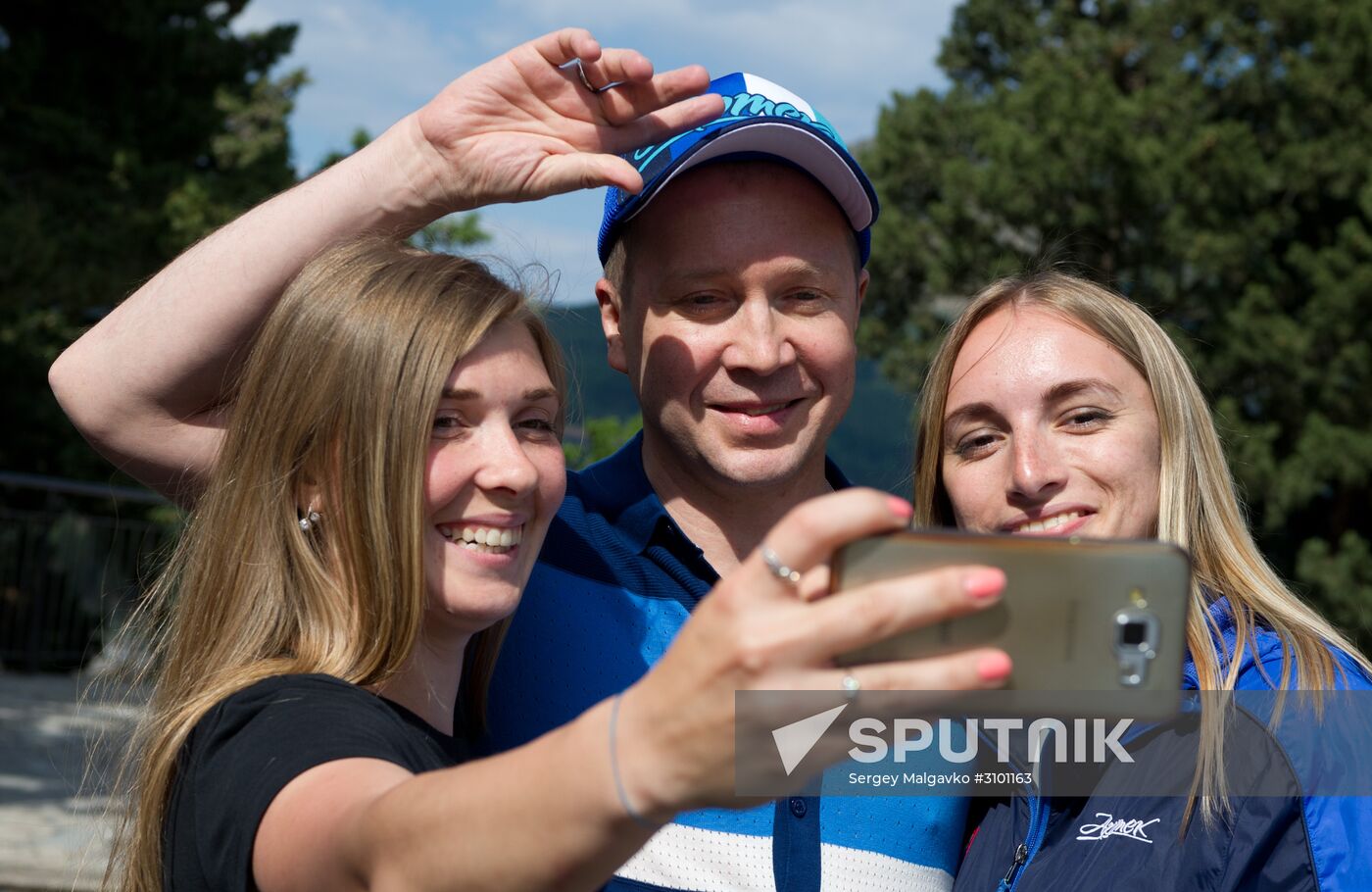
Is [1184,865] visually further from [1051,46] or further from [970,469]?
[1051,46]

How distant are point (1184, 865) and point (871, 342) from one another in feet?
49.8

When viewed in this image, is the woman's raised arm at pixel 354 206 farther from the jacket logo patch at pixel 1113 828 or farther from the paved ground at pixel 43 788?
the paved ground at pixel 43 788

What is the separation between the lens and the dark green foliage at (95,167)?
9.43m

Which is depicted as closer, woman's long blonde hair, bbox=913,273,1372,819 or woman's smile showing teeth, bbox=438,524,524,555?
woman's smile showing teeth, bbox=438,524,524,555

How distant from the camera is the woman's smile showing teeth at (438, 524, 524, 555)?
5.81ft

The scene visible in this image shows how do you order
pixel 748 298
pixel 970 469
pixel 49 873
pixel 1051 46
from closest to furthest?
pixel 970 469, pixel 748 298, pixel 49 873, pixel 1051 46

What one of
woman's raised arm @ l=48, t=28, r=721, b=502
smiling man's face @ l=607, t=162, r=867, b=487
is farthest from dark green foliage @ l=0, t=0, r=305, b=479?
smiling man's face @ l=607, t=162, r=867, b=487

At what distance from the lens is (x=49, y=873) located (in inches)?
233

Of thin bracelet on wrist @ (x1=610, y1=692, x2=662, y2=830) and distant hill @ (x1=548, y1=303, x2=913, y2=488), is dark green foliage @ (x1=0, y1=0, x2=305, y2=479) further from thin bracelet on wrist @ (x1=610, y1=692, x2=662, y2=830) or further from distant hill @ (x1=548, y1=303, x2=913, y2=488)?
thin bracelet on wrist @ (x1=610, y1=692, x2=662, y2=830)

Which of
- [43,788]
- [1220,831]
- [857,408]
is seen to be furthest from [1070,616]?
[857,408]

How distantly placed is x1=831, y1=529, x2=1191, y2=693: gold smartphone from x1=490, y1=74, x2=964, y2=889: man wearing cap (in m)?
1.21

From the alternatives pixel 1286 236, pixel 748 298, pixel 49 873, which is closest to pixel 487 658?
pixel 748 298

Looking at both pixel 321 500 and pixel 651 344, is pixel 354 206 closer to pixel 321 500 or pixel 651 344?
pixel 321 500

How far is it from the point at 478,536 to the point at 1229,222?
50.7 ft
